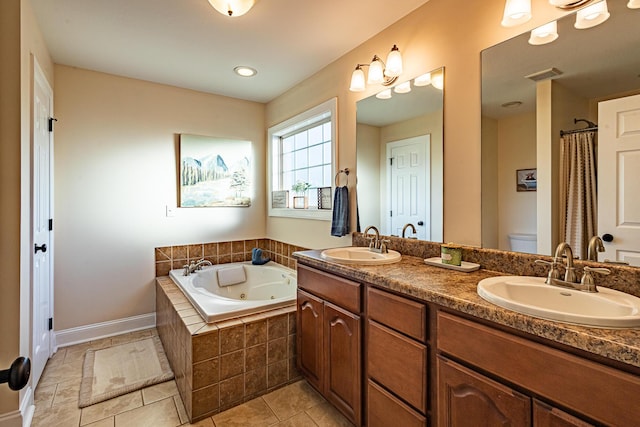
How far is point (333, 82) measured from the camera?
2.57m

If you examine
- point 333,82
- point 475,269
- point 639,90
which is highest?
point 333,82

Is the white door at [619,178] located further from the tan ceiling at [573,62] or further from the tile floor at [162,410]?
the tile floor at [162,410]

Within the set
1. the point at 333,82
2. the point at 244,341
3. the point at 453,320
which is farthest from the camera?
the point at 333,82

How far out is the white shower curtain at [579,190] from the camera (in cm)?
123

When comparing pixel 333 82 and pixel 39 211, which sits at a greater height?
pixel 333 82

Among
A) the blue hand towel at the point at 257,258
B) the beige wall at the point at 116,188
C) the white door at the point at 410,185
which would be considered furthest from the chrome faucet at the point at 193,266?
the white door at the point at 410,185

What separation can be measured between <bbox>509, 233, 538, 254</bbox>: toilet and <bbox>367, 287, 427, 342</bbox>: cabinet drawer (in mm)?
603

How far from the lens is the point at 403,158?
6.65 ft

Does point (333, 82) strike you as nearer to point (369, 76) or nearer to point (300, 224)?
point (369, 76)

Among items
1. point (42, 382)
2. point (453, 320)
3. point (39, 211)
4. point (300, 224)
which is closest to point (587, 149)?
point (453, 320)

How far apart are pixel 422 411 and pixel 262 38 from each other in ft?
7.91

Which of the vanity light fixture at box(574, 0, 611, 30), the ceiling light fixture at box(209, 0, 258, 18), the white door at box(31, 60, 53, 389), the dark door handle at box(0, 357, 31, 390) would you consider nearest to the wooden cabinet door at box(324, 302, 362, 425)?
the dark door handle at box(0, 357, 31, 390)

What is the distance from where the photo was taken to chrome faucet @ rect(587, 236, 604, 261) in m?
1.21

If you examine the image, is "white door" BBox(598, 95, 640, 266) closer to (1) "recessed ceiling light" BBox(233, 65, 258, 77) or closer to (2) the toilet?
(2) the toilet
